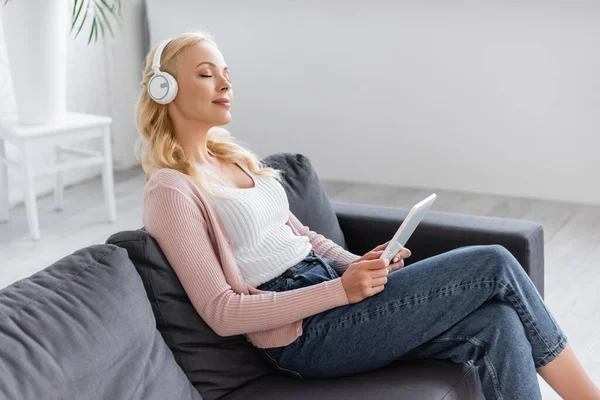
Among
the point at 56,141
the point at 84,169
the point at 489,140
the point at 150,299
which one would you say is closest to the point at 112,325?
the point at 150,299

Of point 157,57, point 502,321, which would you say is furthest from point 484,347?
point 157,57

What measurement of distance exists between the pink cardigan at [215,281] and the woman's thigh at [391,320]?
Result: 0.04 m

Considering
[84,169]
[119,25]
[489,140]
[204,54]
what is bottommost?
[84,169]

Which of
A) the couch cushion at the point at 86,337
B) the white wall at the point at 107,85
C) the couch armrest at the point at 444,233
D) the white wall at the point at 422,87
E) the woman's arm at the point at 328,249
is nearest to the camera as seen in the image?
the couch cushion at the point at 86,337

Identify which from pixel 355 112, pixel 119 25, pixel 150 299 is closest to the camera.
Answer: pixel 150 299

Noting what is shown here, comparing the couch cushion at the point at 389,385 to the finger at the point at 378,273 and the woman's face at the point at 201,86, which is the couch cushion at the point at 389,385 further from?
the woman's face at the point at 201,86

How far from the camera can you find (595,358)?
108 inches

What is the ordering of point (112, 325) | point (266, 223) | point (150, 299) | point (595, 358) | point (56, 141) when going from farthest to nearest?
point (56, 141) < point (595, 358) < point (266, 223) < point (150, 299) < point (112, 325)

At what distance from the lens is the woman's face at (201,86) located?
209 centimetres

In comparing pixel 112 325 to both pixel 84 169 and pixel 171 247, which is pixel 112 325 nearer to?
pixel 171 247

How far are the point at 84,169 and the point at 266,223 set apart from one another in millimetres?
2972

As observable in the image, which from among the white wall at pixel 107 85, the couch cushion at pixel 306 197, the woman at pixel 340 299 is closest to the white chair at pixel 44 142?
the white wall at pixel 107 85

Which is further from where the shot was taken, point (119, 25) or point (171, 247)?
point (119, 25)

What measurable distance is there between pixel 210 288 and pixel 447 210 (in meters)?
2.46
